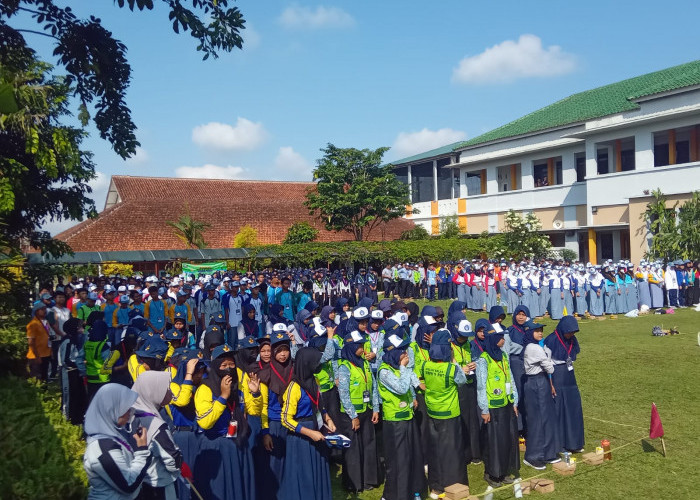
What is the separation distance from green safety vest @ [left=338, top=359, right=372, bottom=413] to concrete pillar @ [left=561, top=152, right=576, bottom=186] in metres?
24.7

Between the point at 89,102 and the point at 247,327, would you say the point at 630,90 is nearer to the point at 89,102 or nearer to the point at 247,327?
the point at 247,327

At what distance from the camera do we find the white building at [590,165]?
76.6 feet

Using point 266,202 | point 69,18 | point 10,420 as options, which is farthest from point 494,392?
point 266,202

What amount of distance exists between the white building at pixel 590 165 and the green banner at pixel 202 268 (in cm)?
1453

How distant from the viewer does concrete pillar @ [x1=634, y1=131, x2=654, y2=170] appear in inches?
941

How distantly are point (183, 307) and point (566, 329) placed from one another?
27.6ft

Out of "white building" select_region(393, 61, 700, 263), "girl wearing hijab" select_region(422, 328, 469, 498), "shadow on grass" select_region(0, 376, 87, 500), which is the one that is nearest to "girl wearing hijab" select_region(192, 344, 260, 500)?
"shadow on grass" select_region(0, 376, 87, 500)

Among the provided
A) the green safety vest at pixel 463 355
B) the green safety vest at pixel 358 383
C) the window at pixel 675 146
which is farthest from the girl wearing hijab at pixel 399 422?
the window at pixel 675 146

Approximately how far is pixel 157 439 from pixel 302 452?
5.83 feet

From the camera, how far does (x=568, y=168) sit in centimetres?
2836

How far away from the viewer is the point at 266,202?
37.3 m

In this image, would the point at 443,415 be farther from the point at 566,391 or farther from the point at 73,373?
the point at 73,373

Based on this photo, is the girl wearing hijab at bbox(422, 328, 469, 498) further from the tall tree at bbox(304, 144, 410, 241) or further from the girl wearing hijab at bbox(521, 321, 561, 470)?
the tall tree at bbox(304, 144, 410, 241)

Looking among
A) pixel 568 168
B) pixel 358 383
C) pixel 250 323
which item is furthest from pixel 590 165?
pixel 358 383
